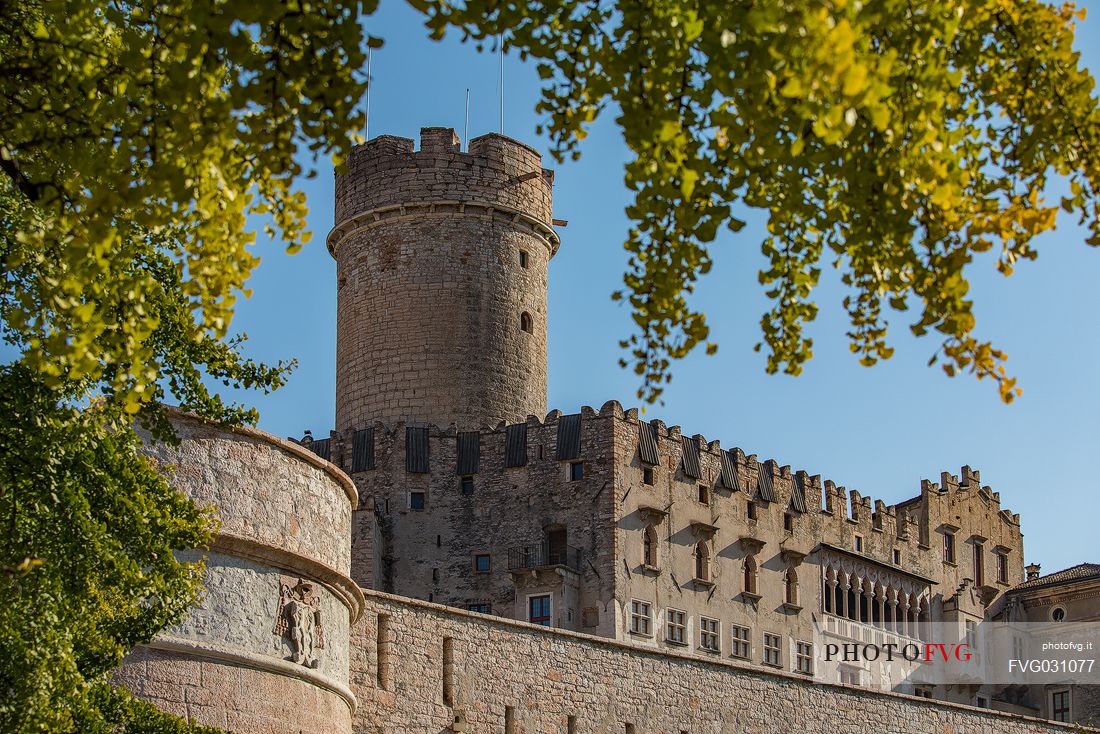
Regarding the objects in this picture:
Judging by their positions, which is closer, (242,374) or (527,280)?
(242,374)

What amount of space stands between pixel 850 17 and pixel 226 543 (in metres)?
14.1

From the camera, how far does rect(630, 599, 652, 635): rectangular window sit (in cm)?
4319

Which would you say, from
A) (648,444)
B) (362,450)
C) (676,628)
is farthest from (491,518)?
(676,628)

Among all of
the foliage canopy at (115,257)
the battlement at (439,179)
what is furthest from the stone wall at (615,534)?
the foliage canopy at (115,257)

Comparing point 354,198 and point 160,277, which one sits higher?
point 354,198

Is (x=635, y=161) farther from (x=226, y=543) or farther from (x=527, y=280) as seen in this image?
(x=527, y=280)

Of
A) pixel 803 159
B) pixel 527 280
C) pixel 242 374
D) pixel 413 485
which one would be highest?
pixel 527 280

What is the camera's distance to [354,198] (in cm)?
4925

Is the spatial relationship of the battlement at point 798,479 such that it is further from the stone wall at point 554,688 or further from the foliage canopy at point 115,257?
the foliage canopy at point 115,257

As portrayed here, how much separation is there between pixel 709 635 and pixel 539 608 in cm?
492

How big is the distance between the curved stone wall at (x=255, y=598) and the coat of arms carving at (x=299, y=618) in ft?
0.04

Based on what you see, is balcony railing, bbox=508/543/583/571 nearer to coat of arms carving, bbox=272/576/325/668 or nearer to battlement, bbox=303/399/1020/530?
battlement, bbox=303/399/1020/530

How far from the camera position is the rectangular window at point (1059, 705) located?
5290cm

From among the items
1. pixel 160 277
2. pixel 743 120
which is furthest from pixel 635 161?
pixel 160 277
